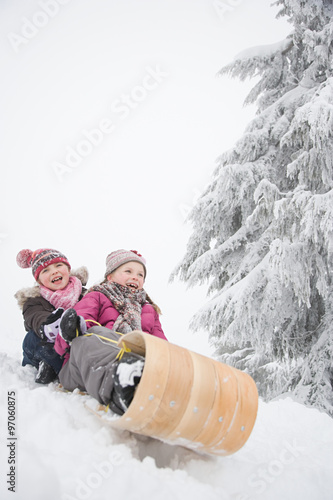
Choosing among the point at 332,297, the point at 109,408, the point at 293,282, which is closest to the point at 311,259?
the point at 293,282

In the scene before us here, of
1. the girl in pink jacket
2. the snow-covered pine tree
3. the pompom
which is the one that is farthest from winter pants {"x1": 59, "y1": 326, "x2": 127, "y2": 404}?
the snow-covered pine tree

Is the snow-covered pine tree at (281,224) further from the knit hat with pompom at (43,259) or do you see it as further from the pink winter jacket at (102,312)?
the knit hat with pompom at (43,259)

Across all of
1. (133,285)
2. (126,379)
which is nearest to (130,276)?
(133,285)

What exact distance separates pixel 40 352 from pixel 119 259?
43.2 inches

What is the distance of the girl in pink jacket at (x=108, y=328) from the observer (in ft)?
4.90

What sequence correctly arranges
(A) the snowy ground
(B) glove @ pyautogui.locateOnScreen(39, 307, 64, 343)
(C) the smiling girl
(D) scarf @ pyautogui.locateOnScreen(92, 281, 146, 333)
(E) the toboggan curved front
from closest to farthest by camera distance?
(A) the snowy ground → (E) the toboggan curved front → (B) glove @ pyautogui.locateOnScreen(39, 307, 64, 343) → (C) the smiling girl → (D) scarf @ pyautogui.locateOnScreen(92, 281, 146, 333)

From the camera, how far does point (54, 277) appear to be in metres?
2.79

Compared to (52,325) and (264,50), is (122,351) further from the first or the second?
(264,50)

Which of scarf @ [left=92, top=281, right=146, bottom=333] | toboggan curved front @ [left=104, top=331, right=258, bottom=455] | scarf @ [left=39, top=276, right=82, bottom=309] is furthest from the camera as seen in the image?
scarf @ [left=39, top=276, right=82, bottom=309]

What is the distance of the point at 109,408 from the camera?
154cm

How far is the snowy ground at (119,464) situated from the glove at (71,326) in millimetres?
341

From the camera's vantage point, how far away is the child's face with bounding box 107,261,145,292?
2889 mm

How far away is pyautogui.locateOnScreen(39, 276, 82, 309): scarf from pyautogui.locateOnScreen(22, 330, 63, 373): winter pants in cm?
30

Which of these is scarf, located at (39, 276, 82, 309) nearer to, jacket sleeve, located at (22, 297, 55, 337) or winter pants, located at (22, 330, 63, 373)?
jacket sleeve, located at (22, 297, 55, 337)
